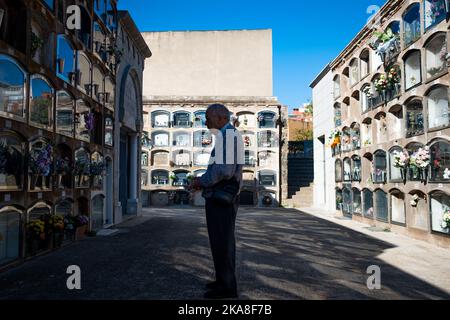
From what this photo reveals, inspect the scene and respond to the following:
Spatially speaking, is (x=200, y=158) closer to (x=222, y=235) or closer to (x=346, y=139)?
(x=346, y=139)

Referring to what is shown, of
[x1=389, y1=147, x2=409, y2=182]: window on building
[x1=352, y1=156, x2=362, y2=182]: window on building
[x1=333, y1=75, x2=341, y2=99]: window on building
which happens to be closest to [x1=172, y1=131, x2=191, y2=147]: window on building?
[x1=333, y1=75, x2=341, y2=99]: window on building

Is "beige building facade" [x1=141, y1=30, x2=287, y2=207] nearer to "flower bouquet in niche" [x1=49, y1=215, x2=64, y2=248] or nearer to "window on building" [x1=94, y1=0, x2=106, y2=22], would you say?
"window on building" [x1=94, y1=0, x2=106, y2=22]

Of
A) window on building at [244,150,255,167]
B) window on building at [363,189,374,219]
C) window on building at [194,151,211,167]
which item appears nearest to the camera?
window on building at [363,189,374,219]

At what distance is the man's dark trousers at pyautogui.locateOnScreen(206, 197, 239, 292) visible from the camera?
401cm

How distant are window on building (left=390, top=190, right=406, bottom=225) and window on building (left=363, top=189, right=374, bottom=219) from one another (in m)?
1.57

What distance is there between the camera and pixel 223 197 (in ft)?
12.9

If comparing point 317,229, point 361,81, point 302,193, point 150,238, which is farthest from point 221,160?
point 302,193

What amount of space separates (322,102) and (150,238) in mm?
15231

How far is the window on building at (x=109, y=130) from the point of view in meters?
11.9

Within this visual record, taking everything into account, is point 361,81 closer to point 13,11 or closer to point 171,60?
point 13,11

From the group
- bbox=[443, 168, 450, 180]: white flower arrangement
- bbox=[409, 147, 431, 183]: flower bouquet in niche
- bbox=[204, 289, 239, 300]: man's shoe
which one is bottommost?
bbox=[204, 289, 239, 300]: man's shoe

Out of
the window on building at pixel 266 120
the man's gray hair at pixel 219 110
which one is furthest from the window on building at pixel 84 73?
the window on building at pixel 266 120

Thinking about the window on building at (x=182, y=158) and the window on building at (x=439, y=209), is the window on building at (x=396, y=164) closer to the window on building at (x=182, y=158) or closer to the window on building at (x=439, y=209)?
the window on building at (x=439, y=209)

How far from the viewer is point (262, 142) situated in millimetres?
26750
